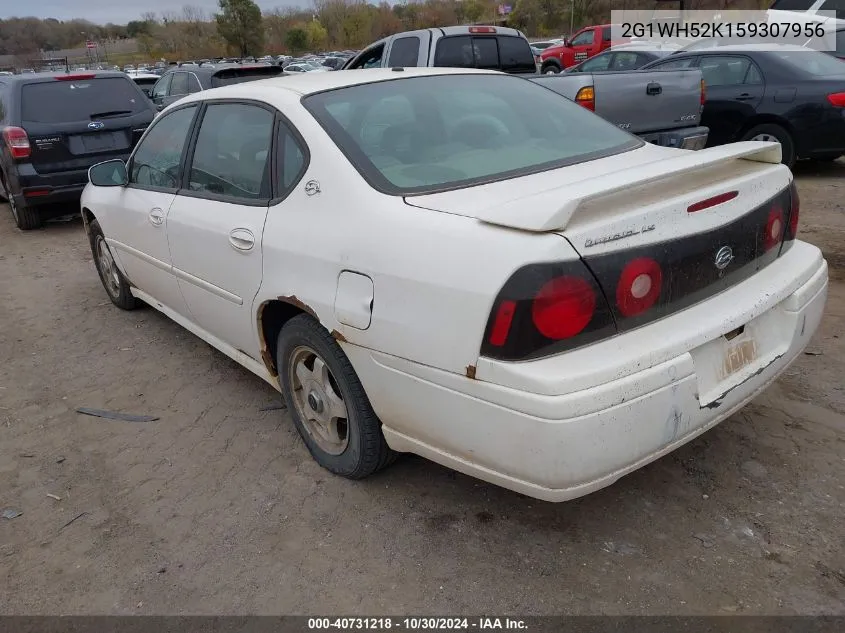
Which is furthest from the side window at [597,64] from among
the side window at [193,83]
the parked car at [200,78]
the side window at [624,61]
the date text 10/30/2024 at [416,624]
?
the date text 10/30/2024 at [416,624]

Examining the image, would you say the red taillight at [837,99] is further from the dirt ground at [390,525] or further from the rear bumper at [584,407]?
the rear bumper at [584,407]

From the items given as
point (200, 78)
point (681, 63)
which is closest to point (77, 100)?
point (200, 78)

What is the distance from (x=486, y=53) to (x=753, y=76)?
3226mm

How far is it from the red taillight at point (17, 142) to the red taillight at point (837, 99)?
338 inches

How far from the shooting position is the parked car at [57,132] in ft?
24.7

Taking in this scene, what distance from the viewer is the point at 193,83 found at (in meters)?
12.4

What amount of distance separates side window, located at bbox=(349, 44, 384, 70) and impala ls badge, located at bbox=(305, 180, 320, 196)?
6.83 meters

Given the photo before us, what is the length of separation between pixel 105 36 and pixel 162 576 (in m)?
98.4

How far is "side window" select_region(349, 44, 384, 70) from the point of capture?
9016mm

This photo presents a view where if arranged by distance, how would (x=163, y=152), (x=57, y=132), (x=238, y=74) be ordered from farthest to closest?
(x=238, y=74) < (x=57, y=132) < (x=163, y=152)

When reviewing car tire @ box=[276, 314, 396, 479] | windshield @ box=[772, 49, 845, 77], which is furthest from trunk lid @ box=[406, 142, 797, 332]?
windshield @ box=[772, 49, 845, 77]

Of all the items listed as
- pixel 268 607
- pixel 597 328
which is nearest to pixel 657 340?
pixel 597 328

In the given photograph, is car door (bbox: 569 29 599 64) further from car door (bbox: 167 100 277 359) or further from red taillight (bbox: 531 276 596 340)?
red taillight (bbox: 531 276 596 340)

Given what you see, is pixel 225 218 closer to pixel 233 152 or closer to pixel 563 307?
pixel 233 152
